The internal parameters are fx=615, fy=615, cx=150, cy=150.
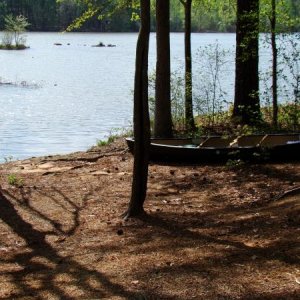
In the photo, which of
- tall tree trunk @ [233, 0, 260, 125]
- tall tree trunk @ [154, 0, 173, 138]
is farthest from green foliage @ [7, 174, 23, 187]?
tall tree trunk @ [233, 0, 260, 125]

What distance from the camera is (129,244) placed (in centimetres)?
630

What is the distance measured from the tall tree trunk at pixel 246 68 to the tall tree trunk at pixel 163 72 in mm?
1740

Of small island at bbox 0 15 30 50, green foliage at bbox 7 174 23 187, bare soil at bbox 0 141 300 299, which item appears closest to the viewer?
bare soil at bbox 0 141 300 299

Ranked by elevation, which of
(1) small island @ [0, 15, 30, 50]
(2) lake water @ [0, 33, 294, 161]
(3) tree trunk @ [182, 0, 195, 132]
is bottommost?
(2) lake water @ [0, 33, 294, 161]

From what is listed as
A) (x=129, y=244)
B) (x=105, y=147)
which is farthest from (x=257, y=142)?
(x=129, y=244)

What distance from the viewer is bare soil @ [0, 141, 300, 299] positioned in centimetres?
483

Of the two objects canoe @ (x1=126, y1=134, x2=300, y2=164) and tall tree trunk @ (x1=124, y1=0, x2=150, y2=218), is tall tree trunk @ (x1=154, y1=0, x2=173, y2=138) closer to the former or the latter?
canoe @ (x1=126, y1=134, x2=300, y2=164)

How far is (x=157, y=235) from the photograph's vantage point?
6551 mm

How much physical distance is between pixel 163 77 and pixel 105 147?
2788 millimetres

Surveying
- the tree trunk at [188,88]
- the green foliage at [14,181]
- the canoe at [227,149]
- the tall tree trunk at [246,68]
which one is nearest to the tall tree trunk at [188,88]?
the tree trunk at [188,88]

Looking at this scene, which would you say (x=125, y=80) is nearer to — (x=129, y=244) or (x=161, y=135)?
(x=161, y=135)

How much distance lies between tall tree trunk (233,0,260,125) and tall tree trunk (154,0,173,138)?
174 centimetres

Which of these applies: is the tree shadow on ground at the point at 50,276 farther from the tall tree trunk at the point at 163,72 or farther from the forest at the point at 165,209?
the tall tree trunk at the point at 163,72

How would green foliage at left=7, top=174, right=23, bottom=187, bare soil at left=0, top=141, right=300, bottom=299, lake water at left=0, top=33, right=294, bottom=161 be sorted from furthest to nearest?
lake water at left=0, top=33, right=294, bottom=161 < green foliage at left=7, top=174, right=23, bottom=187 < bare soil at left=0, top=141, right=300, bottom=299
